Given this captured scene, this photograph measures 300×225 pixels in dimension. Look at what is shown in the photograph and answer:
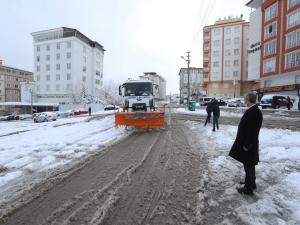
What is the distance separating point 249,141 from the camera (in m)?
4.65

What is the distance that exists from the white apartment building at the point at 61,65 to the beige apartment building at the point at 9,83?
30713 millimetres

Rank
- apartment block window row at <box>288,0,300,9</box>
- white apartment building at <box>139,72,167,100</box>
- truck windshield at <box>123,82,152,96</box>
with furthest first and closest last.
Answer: apartment block window row at <box>288,0,300,9</box>
white apartment building at <box>139,72,167,100</box>
truck windshield at <box>123,82,152,96</box>

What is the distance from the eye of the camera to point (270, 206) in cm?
422

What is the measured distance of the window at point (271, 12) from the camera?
45706 millimetres

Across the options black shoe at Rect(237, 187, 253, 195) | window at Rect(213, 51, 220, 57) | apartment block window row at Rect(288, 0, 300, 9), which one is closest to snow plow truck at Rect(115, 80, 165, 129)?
black shoe at Rect(237, 187, 253, 195)

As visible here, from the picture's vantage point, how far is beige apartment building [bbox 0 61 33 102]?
101213 millimetres

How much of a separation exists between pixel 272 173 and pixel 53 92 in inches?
3151

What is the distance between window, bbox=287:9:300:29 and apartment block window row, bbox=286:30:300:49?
1.46 m

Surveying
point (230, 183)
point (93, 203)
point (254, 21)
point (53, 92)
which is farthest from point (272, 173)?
point (53, 92)

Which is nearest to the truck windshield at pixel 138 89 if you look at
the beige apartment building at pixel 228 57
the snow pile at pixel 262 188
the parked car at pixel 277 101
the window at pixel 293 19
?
the snow pile at pixel 262 188

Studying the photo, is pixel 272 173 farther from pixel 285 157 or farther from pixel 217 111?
pixel 217 111

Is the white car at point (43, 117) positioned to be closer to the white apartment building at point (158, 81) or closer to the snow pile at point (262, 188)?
the white apartment building at point (158, 81)

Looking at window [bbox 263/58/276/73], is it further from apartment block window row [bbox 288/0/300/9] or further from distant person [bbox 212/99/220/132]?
distant person [bbox 212/99/220/132]

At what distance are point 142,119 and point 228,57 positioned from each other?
224ft
